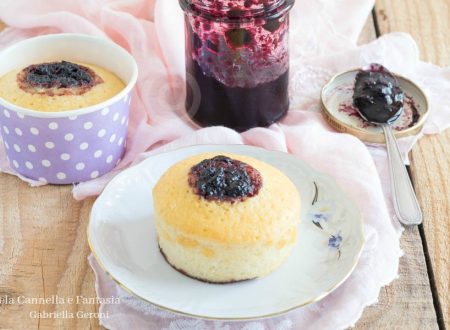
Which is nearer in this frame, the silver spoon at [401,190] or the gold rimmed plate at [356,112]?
the silver spoon at [401,190]

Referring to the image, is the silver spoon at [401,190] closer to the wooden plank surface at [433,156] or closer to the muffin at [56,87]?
the wooden plank surface at [433,156]

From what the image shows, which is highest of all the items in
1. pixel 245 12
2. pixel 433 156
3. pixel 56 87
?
pixel 245 12

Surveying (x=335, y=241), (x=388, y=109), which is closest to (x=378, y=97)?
(x=388, y=109)

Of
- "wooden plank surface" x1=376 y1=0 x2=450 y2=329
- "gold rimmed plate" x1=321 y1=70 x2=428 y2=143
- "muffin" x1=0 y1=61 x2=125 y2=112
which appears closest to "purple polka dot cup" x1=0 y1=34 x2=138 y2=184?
"muffin" x1=0 y1=61 x2=125 y2=112

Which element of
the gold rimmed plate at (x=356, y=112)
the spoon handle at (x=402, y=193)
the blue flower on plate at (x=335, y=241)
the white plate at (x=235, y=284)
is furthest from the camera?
the gold rimmed plate at (x=356, y=112)

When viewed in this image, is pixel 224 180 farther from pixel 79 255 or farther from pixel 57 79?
pixel 57 79

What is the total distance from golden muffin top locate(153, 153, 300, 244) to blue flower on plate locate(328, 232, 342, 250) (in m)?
0.07

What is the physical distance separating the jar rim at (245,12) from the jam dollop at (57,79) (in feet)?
0.75

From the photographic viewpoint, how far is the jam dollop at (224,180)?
3.67ft

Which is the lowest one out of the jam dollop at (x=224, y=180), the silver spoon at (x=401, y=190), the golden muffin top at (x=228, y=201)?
the silver spoon at (x=401, y=190)

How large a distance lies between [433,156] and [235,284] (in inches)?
23.3

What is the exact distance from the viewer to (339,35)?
5.89 ft

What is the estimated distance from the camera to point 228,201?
1109 mm

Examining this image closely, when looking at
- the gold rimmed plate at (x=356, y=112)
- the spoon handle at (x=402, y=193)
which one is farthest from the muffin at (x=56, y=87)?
the spoon handle at (x=402, y=193)
